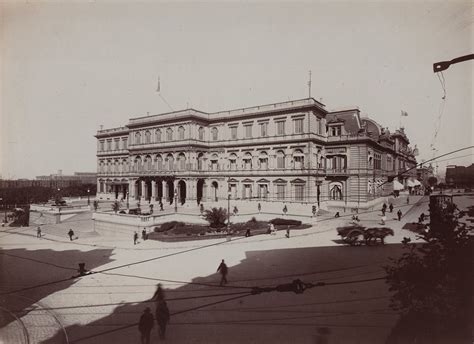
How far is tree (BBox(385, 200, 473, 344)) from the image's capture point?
6258mm

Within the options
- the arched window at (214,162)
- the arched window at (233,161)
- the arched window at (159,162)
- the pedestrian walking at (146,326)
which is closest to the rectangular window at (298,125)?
the arched window at (233,161)

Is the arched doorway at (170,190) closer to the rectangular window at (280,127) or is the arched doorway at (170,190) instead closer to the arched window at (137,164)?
the arched window at (137,164)

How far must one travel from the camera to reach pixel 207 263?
18672 mm

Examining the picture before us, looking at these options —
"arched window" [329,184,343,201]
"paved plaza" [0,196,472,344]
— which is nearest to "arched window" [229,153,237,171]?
"arched window" [329,184,343,201]

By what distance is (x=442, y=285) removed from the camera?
21.2 ft

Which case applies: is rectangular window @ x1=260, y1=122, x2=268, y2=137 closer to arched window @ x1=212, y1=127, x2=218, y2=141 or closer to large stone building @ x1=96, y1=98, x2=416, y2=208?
large stone building @ x1=96, y1=98, x2=416, y2=208

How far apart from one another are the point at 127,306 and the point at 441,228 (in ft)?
39.9

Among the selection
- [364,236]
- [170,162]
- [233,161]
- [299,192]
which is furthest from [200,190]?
[364,236]

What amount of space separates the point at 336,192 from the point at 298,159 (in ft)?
21.4

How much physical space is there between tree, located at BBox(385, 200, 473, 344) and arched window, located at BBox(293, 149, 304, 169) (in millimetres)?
31471

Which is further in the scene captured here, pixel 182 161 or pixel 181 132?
pixel 181 132

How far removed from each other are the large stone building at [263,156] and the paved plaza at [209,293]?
13200 millimetres

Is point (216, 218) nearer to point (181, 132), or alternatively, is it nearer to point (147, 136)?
point (181, 132)

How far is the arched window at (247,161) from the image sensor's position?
1695 inches
